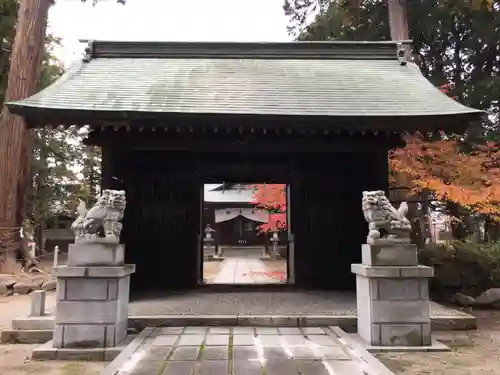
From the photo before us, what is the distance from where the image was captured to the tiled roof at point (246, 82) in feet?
25.2

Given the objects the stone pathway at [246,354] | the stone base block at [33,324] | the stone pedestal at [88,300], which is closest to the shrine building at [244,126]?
the stone pedestal at [88,300]

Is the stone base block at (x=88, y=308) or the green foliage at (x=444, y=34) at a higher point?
the green foliage at (x=444, y=34)

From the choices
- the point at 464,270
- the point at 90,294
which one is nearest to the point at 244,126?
the point at 90,294

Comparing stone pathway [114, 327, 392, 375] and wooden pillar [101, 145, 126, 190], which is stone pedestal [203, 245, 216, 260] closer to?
wooden pillar [101, 145, 126, 190]

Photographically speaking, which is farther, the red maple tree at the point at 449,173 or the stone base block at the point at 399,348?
the red maple tree at the point at 449,173

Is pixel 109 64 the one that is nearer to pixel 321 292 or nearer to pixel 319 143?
pixel 319 143

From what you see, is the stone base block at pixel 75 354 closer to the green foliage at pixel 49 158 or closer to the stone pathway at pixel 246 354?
the stone pathway at pixel 246 354

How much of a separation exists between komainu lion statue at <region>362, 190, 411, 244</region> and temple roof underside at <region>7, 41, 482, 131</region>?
5.45 ft

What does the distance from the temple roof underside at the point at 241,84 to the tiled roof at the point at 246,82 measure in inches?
0.7

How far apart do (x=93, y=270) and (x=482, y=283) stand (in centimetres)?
890

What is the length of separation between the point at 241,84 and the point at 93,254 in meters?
4.69

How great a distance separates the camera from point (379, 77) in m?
9.70

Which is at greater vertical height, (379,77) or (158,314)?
(379,77)

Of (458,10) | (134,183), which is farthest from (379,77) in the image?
(458,10)
